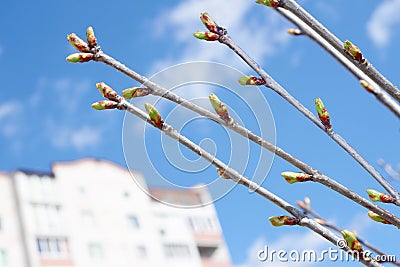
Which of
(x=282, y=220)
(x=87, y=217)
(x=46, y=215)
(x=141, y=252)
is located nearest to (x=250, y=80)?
(x=282, y=220)

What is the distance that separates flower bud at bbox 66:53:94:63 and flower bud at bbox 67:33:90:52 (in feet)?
0.06

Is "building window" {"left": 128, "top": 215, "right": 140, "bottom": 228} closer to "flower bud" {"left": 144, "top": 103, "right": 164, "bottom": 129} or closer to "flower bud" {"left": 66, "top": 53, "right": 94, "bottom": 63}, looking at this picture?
"flower bud" {"left": 66, "top": 53, "right": 94, "bottom": 63}

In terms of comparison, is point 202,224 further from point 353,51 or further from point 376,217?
point 353,51

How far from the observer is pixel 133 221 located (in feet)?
121

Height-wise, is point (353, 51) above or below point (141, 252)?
below

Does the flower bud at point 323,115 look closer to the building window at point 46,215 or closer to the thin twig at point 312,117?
the thin twig at point 312,117

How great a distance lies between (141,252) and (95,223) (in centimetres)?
310

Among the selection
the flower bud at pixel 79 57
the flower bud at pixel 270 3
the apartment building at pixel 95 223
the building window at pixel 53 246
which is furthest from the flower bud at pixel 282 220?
the building window at pixel 53 246

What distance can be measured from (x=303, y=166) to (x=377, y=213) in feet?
0.69

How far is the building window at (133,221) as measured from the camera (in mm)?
36831

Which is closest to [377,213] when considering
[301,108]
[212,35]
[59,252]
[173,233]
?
[301,108]

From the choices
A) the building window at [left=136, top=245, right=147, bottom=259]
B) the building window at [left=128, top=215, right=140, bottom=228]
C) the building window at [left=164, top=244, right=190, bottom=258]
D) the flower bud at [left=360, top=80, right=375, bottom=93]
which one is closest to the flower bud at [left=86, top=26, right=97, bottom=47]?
the flower bud at [left=360, top=80, right=375, bottom=93]

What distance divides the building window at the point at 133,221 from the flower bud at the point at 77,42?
1394 inches

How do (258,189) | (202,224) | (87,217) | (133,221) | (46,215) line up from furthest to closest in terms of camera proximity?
1. (202,224)
2. (133,221)
3. (87,217)
4. (46,215)
5. (258,189)
